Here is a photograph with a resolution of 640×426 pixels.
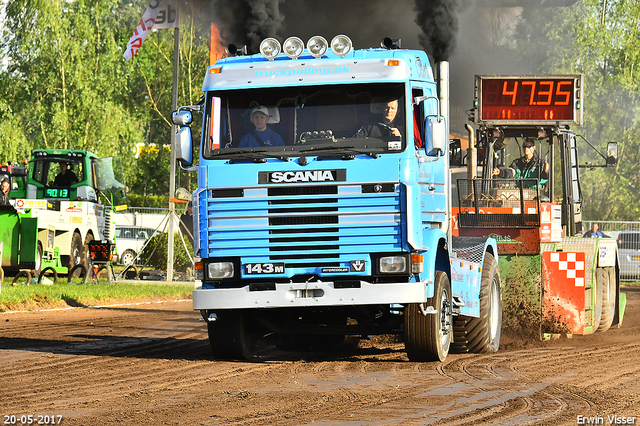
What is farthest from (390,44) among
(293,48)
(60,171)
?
(60,171)

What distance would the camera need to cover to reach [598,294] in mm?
14641

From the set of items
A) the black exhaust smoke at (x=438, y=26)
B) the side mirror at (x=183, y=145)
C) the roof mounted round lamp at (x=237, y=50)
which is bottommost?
the side mirror at (x=183, y=145)

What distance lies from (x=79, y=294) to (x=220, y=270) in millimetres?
10917

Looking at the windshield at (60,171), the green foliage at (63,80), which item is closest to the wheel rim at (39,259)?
the windshield at (60,171)

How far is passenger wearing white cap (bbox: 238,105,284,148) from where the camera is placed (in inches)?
393

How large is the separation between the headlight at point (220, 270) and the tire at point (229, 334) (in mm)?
758

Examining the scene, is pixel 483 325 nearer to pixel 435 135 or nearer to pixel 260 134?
pixel 435 135

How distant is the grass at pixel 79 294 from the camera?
18.1 meters

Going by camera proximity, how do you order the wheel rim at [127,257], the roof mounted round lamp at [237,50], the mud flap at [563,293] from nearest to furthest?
the roof mounted round lamp at [237,50] → the mud flap at [563,293] → the wheel rim at [127,257]

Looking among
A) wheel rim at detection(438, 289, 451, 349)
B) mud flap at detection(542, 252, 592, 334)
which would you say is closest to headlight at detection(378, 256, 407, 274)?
wheel rim at detection(438, 289, 451, 349)

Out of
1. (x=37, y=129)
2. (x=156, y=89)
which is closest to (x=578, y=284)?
(x=37, y=129)

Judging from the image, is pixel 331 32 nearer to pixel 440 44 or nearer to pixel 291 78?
pixel 440 44

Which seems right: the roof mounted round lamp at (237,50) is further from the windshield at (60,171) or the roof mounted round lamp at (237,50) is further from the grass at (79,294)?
the windshield at (60,171)

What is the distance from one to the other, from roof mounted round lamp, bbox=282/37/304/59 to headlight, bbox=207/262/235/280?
7.46 ft
